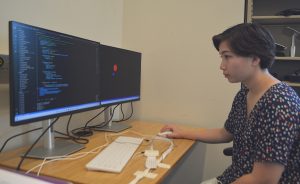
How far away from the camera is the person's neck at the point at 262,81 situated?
117cm

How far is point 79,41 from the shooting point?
130 cm

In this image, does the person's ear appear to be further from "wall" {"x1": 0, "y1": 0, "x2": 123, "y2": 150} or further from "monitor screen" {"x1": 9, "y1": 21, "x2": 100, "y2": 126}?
"wall" {"x1": 0, "y1": 0, "x2": 123, "y2": 150}

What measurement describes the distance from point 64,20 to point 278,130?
127 centimetres

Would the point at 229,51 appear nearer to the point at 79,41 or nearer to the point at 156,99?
the point at 79,41

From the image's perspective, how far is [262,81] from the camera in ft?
3.90

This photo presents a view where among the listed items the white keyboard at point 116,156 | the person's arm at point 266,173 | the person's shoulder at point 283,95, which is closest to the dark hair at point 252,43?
the person's shoulder at point 283,95

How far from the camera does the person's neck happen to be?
117 centimetres

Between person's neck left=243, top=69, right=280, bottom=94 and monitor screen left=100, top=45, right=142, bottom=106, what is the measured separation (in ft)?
2.57

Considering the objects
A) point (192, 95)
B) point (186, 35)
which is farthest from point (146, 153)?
point (186, 35)

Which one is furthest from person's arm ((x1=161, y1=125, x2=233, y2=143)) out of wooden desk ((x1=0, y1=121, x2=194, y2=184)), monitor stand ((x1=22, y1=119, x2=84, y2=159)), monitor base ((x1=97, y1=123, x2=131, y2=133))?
monitor stand ((x1=22, y1=119, x2=84, y2=159))

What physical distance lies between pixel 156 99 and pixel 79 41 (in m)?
1.08

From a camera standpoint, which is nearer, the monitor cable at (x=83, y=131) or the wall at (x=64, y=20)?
the wall at (x=64, y=20)

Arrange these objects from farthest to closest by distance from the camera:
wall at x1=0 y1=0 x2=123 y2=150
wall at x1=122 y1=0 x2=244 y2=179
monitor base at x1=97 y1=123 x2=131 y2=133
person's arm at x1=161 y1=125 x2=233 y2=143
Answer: wall at x1=122 y1=0 x2=244 y2=179, monitor base at x1=97 y1=123 x2=131 y2=133, person's arm at x1=161 y1=125 x2=233 y2=143, wall at x1=0 y1=0 x2=123 y2=150

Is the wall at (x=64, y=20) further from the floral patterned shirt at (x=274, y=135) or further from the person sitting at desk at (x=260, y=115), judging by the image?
the floral patterned shirt at (x=274, y=135)
